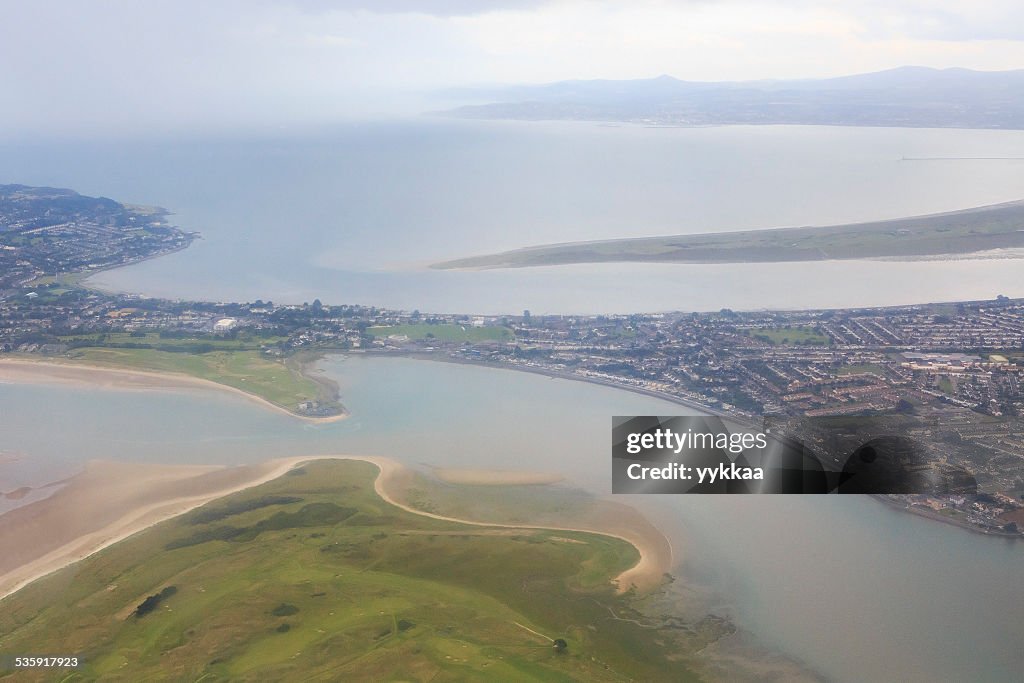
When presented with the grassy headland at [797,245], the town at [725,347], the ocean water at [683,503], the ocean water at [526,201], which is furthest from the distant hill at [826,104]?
the ocean water at [683,503]

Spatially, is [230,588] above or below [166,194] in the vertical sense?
below

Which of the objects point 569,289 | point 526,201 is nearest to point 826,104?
point 526,201

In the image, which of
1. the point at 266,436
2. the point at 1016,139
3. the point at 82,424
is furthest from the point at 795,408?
the point at 1016,139

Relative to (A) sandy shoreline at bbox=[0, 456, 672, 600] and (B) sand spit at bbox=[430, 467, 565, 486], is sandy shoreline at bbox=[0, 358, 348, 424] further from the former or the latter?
(B) sand spit at bbox=[430, 467, 565, 486]

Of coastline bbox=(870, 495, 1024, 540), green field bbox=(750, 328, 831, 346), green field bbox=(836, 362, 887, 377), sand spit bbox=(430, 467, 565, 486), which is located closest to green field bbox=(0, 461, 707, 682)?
sand spit bbox=(430, 467, 565, 486)

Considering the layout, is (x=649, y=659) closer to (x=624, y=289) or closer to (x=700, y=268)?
(x=624, y=289)

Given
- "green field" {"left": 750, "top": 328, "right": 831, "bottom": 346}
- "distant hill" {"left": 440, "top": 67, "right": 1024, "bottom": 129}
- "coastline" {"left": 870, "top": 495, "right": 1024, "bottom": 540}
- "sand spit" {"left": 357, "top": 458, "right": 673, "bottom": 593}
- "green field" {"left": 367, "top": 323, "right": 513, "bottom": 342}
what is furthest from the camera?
"distant hill" {"left": 440, "top": 67, "right": 1024, "bottom": 129}

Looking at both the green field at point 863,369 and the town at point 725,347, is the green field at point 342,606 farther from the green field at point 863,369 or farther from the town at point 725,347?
the green field at point 863,369

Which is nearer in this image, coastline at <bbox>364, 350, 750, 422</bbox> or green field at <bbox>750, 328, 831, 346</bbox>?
coastline at <bbox>364, 350, 750, 422</bbox>
